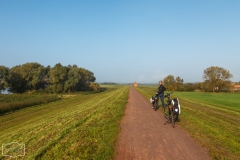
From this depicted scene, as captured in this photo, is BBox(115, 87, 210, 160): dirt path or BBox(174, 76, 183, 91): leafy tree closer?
BBox(115, 87, 210, 160): dirt path

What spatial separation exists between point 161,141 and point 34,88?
72895mm

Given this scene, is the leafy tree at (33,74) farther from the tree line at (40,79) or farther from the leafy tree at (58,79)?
the leafy tree at (58,79)

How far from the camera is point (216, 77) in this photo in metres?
64.8

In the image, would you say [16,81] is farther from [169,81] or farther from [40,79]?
[169,81]

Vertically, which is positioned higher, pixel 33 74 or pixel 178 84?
pixel 33 74

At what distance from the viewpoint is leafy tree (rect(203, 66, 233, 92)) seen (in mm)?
63812

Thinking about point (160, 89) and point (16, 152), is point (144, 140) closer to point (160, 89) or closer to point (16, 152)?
point (16, 152)

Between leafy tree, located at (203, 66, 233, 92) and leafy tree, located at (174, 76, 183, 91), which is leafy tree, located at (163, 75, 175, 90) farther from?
leafy tree, located at (203, 66, 233, 92)

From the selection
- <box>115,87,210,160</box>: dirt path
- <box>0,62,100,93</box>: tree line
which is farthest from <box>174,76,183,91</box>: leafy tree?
<box>115,87,210,160</box>: dirt path

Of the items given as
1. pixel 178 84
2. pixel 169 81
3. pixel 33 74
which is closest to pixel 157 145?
pixel 33 74

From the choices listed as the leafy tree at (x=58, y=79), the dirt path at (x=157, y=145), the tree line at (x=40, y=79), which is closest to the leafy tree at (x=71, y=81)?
the tree line at (x=40, y=79)

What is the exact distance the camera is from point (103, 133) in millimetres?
7371

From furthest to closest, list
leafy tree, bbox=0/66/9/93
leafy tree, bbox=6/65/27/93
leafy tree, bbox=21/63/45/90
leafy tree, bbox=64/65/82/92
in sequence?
leafy tree, bbox=21/63/45/90
leafy tree, bbox=64/65/82/92
leafy tree, bbox=6/65/27/93
leafy tree, bbox=0/66/9/93

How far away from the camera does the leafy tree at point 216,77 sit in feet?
209
